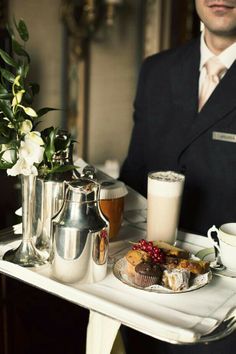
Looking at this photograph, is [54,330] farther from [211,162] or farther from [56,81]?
[56,81]

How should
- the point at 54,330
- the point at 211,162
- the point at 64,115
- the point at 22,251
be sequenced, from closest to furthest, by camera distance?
the point at 22,251 → the point at 54,330 → the point at 211,162 → the point at 64,115

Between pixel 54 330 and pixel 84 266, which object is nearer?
A: pixel 84 266

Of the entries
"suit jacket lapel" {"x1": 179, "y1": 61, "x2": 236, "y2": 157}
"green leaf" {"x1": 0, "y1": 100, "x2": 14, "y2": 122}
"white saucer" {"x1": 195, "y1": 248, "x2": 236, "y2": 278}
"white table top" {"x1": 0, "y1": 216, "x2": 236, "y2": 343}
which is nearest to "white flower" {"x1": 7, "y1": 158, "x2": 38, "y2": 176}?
"green leaf" {"x1": 0, "y1": 100, "x2": 14, "y2": 122}

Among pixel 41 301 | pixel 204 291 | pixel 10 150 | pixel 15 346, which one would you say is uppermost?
pixel 10 150

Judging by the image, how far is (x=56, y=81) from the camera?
3686mm

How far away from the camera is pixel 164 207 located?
1516 millimetres

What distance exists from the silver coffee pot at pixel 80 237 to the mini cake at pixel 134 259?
59mm

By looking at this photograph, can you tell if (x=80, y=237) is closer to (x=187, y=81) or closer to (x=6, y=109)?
(x=6, y=109)

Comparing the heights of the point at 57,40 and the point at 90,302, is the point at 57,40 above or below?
above

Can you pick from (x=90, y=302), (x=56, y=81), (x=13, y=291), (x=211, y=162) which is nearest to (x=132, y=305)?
(x=90, y=302)

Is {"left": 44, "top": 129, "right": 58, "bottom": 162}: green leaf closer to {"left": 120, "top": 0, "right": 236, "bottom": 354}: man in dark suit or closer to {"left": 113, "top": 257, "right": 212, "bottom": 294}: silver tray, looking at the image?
{"left": 113, "top": 257, "right": 212, "bottom": 294}: silver tray

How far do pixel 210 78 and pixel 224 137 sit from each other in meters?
0.28

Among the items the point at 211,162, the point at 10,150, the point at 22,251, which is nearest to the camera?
the point at 10,150

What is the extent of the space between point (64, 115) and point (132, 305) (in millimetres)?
2842
